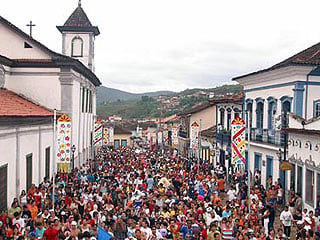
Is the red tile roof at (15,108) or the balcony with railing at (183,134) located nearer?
the red tile roof at (15,108)

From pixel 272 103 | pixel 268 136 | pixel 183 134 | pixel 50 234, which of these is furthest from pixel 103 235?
pixel 183 134

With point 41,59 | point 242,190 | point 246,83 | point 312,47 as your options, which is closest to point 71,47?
point 41,59

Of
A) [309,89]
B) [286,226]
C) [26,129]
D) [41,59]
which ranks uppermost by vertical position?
[41,59]

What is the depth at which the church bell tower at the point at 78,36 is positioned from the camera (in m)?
42.3

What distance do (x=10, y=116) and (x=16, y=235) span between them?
19.2 feet

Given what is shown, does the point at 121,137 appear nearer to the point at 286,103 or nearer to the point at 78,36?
the point at 78,36

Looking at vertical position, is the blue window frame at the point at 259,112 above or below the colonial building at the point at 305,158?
above

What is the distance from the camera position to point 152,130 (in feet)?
301

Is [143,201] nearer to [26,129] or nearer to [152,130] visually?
[26,129]

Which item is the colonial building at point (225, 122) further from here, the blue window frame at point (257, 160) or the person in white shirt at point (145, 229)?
the person in white shirt at point (145, 229)

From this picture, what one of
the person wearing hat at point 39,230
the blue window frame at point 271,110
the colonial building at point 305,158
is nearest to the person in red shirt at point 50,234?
the person wearing hat at point 39,230

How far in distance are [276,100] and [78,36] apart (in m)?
21.9

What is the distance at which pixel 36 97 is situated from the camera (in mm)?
29766

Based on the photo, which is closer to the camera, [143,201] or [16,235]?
[16,235]
